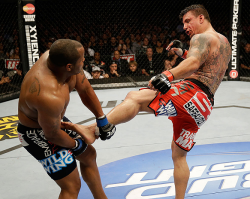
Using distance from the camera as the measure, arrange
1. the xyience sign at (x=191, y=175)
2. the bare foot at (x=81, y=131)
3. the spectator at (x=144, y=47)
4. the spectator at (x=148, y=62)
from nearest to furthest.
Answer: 1. the bare foot at (x=81, y=131)
2. the xyience sign at (x=191, y=175)
3. the spectator at (x=148, y=62)
4. the spectator at (x=144, y=47)

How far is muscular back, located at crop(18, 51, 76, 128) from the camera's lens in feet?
4.20

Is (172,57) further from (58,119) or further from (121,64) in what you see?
(58,119)

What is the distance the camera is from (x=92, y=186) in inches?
68.1

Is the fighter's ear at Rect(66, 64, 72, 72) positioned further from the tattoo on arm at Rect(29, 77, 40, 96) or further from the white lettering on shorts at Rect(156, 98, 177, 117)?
the white lettering on shorts at Rect(156, 98, 177, 117)

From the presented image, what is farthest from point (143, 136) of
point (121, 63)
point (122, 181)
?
point (121, 63)

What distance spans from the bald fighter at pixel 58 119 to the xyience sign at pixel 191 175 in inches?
16.1

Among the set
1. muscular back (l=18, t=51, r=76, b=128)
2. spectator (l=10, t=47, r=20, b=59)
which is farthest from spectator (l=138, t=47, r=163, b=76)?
muscular back (l=18, t=51, r=76, b=128)

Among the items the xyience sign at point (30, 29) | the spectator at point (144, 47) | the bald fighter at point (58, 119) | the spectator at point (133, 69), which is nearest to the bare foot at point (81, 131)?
the bald fighter at point (58, 119)

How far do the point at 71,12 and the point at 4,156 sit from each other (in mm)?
5891

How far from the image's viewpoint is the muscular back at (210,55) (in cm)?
168

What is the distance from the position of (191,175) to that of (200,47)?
3.55 ft

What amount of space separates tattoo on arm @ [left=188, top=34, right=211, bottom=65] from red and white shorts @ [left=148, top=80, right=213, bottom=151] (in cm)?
20

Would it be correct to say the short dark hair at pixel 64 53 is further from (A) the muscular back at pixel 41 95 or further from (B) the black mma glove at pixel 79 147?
(B) the black mma glove at pixel 79 147

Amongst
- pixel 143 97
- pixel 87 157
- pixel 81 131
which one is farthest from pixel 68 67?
pixel 87 157
